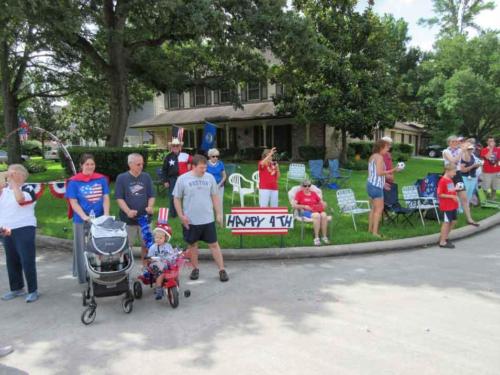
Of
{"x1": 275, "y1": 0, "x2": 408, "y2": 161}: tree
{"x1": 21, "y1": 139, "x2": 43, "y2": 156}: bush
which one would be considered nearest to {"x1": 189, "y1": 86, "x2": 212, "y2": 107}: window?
{"x1": 275, "y1": 0, "x2": 408, "y2": 161}: tree

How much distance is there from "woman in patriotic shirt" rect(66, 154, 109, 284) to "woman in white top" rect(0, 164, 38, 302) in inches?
18.8

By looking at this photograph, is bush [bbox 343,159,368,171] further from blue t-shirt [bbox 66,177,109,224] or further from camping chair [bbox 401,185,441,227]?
blue t-shirt [bbox 66,177,109,224]

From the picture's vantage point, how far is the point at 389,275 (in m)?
5.62

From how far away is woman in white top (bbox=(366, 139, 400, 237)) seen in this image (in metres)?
7.20

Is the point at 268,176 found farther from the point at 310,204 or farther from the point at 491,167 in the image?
the point at 491,167

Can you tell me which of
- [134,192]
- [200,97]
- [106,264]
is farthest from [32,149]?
[106,264]

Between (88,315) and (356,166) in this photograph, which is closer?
(88,315)

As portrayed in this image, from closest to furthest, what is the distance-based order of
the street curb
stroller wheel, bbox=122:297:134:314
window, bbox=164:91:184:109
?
stroller wheel, bbox=122:297:134:314, the street curb, window, bbox=164:91:184:109

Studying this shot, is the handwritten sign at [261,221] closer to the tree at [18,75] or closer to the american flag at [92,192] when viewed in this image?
the american flag at [92,192]

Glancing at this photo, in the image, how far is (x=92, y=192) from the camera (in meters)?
4.91

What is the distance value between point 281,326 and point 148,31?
15.0 m

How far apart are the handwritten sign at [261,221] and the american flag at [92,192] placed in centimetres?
236

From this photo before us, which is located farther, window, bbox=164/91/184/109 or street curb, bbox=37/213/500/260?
window, bbox=164/91/184/109

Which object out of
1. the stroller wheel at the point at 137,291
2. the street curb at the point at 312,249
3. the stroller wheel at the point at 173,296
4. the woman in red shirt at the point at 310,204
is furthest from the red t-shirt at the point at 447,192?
the stroller wheel at the point at 137,291
